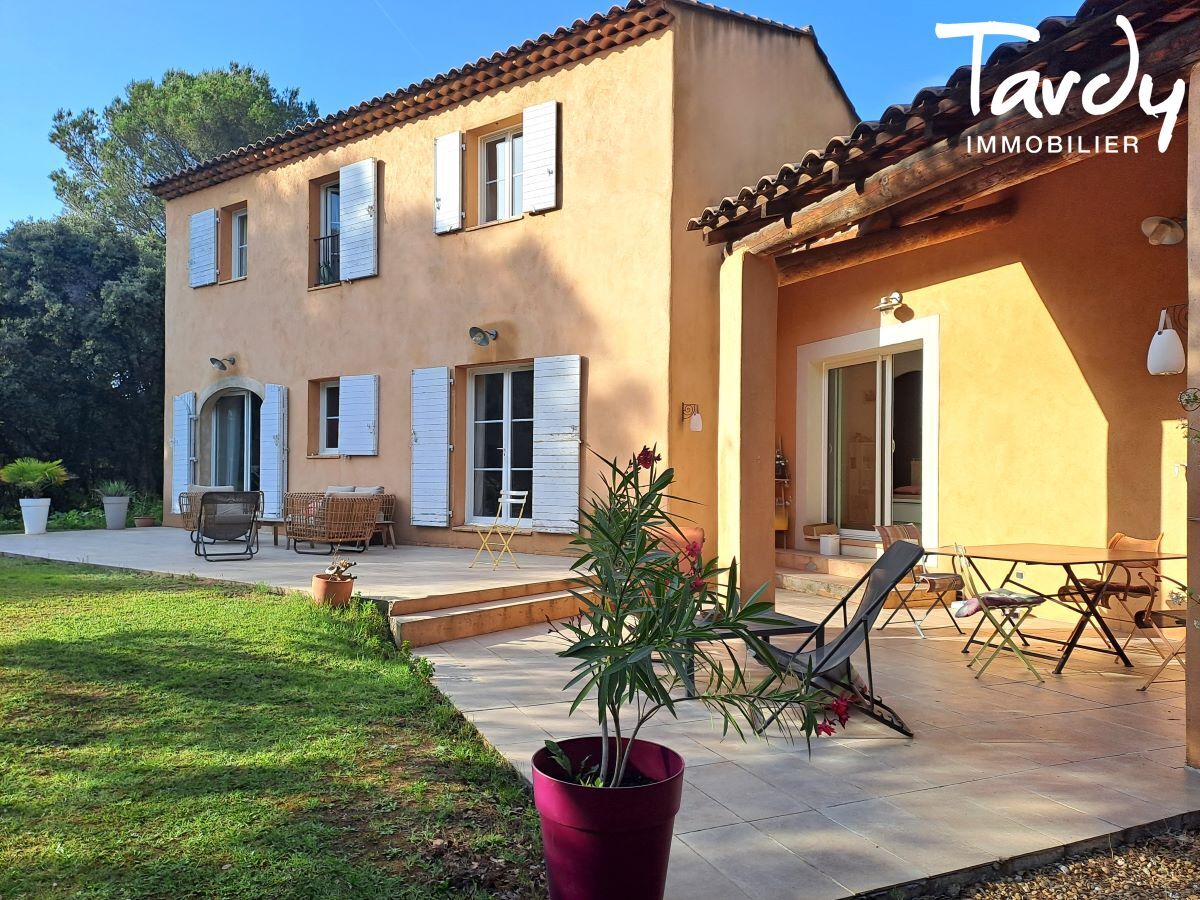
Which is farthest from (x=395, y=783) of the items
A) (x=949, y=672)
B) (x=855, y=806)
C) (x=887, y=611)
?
(x=887, y=611)

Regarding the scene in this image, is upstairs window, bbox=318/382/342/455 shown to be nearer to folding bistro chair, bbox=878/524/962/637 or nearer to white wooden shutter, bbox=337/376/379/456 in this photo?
white wooden shutter, bbox=337/376/379/456

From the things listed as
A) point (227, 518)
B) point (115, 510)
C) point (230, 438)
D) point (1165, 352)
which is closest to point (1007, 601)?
point (1165, 352)

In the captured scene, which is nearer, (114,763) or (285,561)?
(114,763)

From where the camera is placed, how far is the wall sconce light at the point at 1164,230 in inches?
217

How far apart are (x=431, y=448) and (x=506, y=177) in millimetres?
3189

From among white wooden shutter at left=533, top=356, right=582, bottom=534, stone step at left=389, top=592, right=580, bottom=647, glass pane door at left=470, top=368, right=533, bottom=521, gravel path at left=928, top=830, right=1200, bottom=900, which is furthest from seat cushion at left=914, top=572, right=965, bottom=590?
glass pane door at left=470, top=368, right=533, bottom=521

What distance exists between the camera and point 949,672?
500 cm

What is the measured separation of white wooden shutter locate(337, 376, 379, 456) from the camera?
10539 mm

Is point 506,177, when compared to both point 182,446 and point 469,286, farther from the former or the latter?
point 182,446

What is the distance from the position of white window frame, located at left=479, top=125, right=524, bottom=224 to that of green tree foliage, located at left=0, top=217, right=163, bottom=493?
30.6 feet

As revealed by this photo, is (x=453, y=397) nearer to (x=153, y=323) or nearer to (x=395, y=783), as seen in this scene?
(x=395, y=783)

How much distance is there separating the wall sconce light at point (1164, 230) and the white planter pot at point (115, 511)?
1321cm

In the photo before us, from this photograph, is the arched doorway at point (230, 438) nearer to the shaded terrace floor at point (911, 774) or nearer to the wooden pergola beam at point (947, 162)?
the shaded terrace floor at point (911, 774)

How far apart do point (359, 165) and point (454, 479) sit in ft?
13.7
